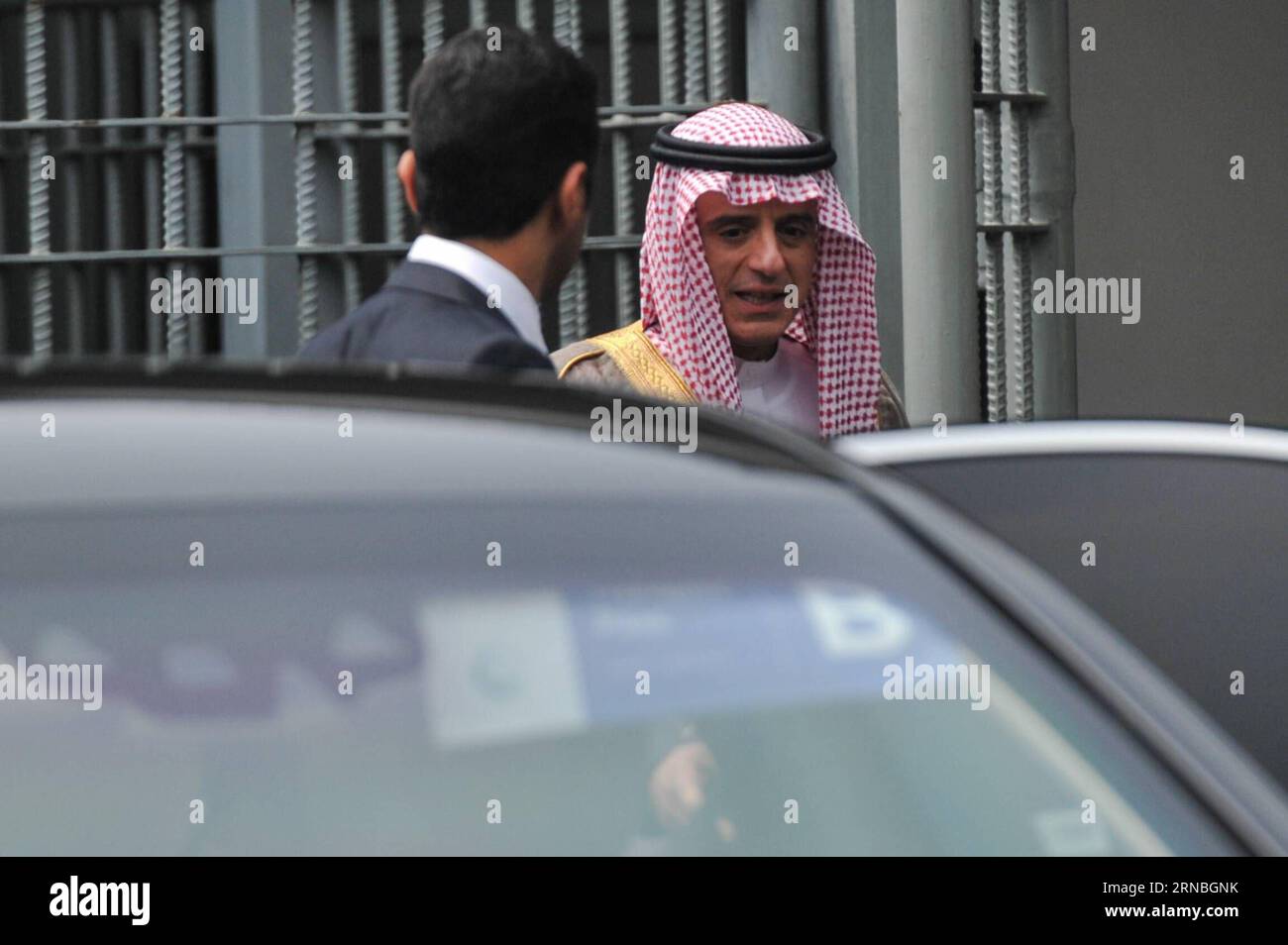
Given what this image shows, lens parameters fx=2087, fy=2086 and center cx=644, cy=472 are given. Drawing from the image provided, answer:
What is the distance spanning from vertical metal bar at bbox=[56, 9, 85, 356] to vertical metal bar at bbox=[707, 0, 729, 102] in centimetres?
133

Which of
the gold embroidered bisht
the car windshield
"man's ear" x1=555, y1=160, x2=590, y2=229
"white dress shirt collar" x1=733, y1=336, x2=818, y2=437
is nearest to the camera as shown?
the car windshield

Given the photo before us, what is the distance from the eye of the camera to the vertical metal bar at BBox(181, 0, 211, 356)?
14.0ft

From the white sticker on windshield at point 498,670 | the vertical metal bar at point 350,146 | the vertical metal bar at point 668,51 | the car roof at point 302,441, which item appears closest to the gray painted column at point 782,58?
the vertical metal bar at point 668,51

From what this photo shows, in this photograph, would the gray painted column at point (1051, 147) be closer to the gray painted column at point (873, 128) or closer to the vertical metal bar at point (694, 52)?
the gray painted column at point (873, 128)

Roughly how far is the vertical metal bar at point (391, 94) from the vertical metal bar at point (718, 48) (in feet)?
2.12

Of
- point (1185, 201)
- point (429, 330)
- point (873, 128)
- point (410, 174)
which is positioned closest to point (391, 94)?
point (873, 128)

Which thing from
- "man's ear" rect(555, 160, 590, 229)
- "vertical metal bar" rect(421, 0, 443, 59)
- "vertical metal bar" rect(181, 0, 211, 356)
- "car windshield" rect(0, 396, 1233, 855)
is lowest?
"car windshield" rect(0, 396, 1233, 855)

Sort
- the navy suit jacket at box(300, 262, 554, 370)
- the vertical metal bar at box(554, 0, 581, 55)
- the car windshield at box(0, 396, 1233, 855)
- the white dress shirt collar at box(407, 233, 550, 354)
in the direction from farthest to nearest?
the vertical metal bar at box(554, 0, 581, 55)
the white dress shirt collar at box(407, 233, 550, 354)
the navy suit jacket at box(300, 262, 554, 370)
the car windshield at box(0, 396, 1233, 855)

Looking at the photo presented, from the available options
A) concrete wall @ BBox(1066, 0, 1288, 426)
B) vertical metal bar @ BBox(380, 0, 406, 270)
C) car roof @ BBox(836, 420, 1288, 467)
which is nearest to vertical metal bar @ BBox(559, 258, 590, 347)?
vertical metal bar @ BBox(380, 0, 406, 270)

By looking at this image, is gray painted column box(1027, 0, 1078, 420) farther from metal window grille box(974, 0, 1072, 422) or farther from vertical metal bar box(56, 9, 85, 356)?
vertical metal bar box(56, 9, 85, 356)

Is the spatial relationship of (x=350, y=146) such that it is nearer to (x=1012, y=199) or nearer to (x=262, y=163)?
(x=262, y=163)

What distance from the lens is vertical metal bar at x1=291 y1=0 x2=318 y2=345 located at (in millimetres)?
4188

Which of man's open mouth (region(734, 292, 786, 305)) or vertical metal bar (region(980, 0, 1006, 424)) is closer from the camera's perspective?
man's open mouth (region(734, 292, 786, 305))

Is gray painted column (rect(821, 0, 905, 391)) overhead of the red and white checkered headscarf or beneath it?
overhead
